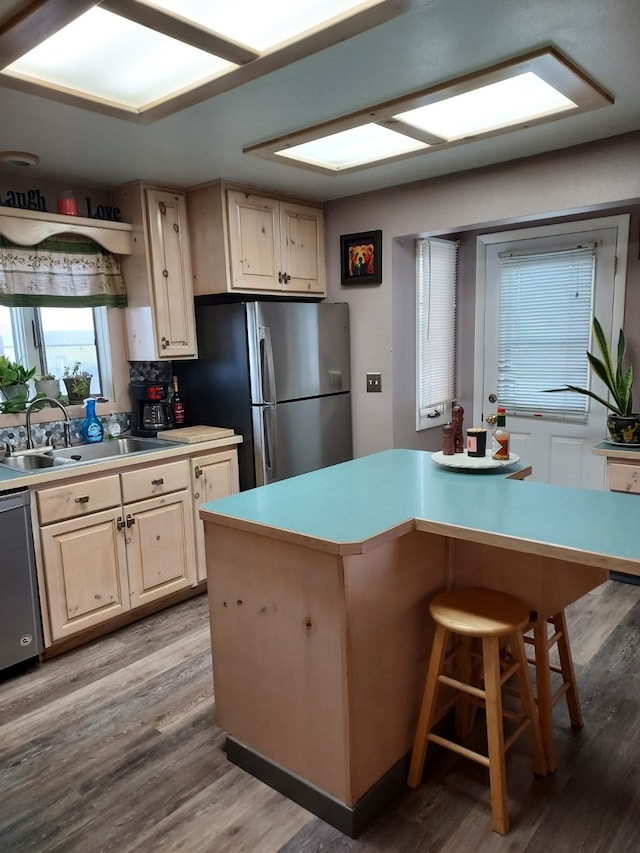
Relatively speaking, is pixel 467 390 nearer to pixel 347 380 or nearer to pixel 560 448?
pixel 560 448

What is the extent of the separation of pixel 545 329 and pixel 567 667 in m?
2.43

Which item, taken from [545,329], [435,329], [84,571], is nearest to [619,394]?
[545,329]

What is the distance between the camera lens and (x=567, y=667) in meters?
2.05

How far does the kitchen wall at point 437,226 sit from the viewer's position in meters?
2.76

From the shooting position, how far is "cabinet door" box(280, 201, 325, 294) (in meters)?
3.55

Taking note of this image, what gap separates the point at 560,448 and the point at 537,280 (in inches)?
44.2

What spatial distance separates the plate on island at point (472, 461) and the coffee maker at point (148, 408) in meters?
1.81

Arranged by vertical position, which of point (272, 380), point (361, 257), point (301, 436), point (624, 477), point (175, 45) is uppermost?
point (175, 45)

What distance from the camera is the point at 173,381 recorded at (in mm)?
3650

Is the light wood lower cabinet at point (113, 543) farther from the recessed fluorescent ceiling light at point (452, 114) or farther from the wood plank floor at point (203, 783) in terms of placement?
the recessed fluorescent ceiling light at point (452, 114)

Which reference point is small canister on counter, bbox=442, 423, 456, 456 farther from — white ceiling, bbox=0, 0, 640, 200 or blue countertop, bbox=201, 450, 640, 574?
white ceiling, bbox=0, 0, 640, 200

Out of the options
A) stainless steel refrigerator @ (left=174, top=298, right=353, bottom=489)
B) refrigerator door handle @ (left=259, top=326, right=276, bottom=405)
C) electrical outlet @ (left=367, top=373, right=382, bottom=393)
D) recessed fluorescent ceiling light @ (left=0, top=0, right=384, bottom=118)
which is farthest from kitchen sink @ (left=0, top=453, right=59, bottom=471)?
electrical outlet @ (left=367, top=373, right=382, bottom=393)

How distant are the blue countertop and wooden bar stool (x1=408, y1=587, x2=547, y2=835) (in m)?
0.31

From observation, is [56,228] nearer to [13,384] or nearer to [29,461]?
[13,384]
